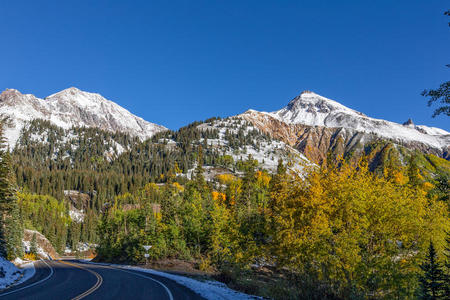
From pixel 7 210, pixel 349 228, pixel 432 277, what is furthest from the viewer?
pixel 7 210

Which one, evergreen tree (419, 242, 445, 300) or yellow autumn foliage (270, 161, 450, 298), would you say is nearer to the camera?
yellow autumn foliage (270, 161, 450, 298)

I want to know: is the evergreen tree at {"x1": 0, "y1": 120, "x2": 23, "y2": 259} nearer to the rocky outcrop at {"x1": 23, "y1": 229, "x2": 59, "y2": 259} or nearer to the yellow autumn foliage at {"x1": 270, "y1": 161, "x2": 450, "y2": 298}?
the yellow autumn foliage at {"x1": 270, "y1": 161, "x2": 450, "y2": 298}

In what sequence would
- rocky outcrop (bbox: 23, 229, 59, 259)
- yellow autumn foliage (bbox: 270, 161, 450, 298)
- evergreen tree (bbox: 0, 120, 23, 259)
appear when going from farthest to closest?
rocky outcrop (bbox: 23, 229, 59, 259), evergreen tree (bbox: 0, 120, 23, 259), yellow autumn foliage (bbox: 270, 161, 450, 298)

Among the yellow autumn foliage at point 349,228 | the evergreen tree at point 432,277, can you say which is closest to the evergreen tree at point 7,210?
the yellow autumn foliage at point 349,228

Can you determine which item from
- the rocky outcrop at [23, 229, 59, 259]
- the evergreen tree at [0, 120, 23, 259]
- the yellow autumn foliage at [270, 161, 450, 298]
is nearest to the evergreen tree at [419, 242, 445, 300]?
the yellow autumn foliage at [270, 161, 450, 298]

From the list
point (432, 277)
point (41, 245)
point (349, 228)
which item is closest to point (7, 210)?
point (349, 228)

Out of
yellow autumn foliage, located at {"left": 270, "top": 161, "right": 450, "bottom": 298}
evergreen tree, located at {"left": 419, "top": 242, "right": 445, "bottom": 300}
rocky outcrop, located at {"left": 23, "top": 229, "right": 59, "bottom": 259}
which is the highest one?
yellow autumn foliage, located at {"left": 270, "top": 161, "right": 450, "bottom": 298}

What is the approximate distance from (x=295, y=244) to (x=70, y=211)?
166005 millimetres

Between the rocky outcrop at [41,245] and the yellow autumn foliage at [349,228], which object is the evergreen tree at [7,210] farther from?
the rocky outcrop at [41,245]

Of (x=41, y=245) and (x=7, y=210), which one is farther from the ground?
(x=7, y=210)

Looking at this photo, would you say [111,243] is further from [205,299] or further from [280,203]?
[205,299]

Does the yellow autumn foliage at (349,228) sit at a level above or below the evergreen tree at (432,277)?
above

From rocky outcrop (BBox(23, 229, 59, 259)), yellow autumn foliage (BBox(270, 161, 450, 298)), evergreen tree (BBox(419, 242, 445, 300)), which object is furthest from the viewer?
rocky outcrop (BBox(23, 229, 59, 259))

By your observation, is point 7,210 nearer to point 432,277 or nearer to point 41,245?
point 432,277
